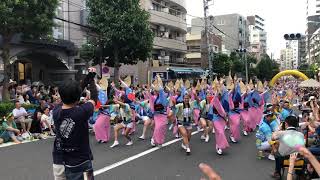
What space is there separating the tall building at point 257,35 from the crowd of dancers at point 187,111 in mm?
116035

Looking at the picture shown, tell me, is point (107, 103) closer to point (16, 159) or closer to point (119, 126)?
point (119, 126)

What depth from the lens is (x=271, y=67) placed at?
290 ft

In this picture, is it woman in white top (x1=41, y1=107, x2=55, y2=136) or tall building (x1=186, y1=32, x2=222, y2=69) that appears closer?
woman in white top (x1=41, y1=107, x2=55, y2=136)

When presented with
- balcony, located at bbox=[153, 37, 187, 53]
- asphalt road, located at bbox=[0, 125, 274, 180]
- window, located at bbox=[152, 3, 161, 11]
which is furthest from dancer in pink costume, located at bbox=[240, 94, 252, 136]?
window, located at bbox=[152, 3, 161, 11]

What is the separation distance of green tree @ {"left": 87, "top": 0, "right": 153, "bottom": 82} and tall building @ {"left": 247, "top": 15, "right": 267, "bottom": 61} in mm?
105001

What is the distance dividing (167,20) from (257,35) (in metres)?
107

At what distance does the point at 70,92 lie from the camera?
187 inches

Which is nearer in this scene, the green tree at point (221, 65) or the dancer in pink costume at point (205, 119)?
the dancer in pink costume at point (205, 119)

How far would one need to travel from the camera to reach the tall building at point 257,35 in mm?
132962

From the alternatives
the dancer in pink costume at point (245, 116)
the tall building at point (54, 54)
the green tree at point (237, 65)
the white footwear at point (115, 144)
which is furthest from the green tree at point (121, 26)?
the green tree at point (237, 65)

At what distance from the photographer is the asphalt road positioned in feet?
30.1

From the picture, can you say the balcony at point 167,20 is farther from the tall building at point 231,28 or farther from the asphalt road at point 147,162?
the tall building at point 231,28

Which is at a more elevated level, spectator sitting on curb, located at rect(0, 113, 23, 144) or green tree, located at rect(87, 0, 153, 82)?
green tree, located at rect(87, 0, 153, 82)

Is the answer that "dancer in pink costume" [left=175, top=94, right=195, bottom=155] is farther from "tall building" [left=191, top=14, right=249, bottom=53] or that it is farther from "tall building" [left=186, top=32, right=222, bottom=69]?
"tall building" [left=191, top=14, right=249, bottom=53]
